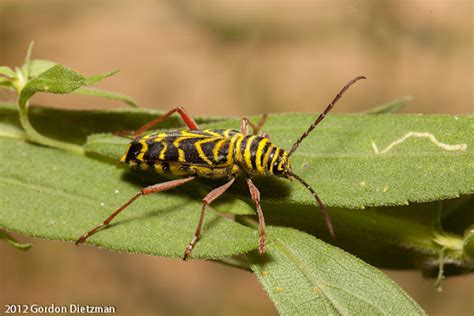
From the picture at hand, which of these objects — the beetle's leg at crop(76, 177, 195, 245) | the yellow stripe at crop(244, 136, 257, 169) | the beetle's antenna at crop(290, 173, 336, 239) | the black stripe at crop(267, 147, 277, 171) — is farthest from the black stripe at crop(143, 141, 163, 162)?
the beetle's antenna at crop(290, 173, 336, 239)

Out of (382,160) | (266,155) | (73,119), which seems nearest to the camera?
(382,160)

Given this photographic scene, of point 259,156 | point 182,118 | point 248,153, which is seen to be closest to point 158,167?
point 182,118

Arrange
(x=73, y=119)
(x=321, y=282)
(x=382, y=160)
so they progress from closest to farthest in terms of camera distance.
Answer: (x=321, y=282) → (x=382, y=160) → (x=73, y=119)

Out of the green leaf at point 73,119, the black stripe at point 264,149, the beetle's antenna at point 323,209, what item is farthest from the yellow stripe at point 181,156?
the beetle's antenna at point 323,209

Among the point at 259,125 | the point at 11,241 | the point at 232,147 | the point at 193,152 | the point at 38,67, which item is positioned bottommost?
the point at 11,241

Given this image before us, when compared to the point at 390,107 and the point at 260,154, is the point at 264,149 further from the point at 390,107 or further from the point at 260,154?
the point at 390,107

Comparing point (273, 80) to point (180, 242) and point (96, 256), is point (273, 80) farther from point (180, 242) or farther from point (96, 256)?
point (180, 242)
